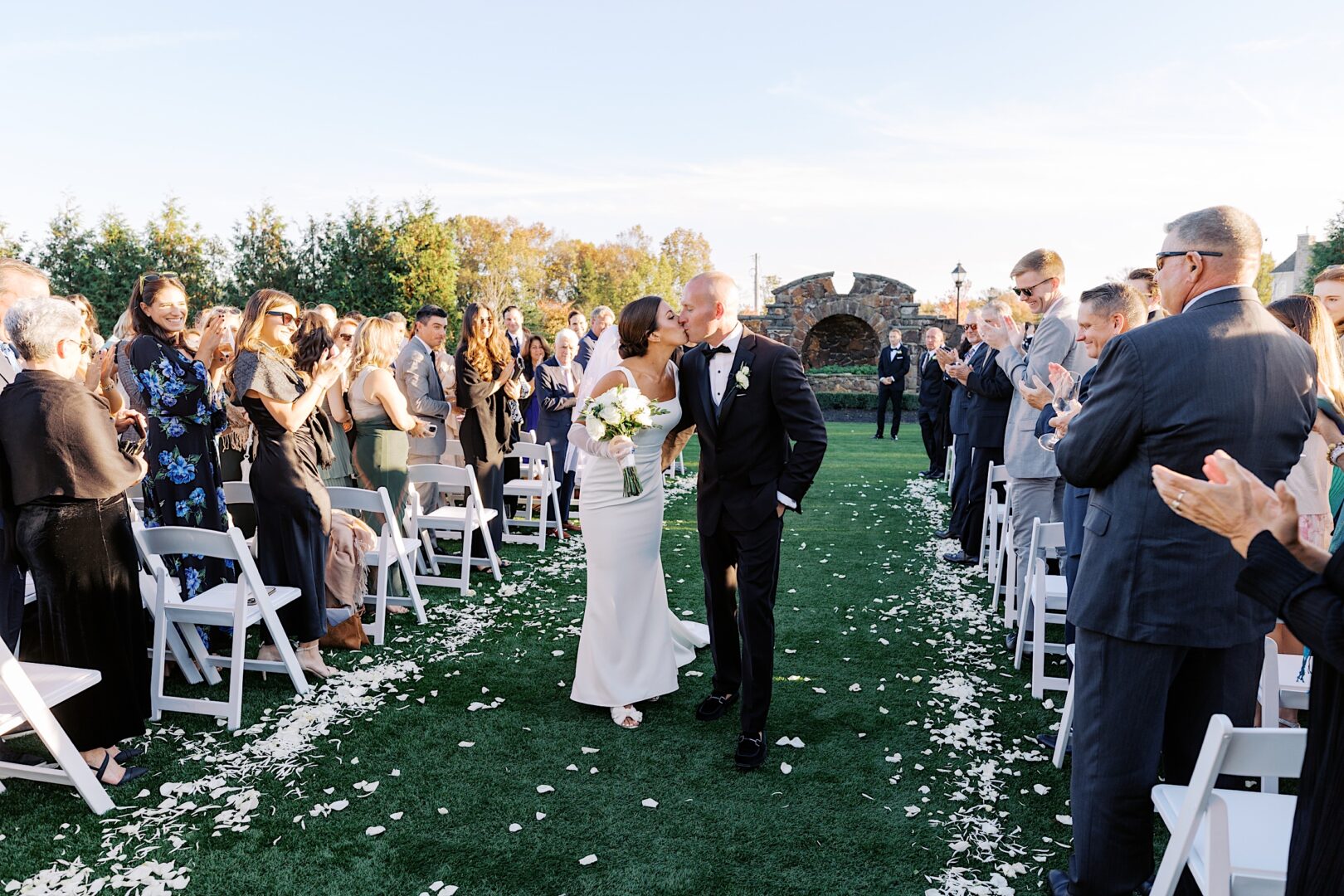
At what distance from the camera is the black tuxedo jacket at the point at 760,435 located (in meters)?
4.00

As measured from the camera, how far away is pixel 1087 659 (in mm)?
2812

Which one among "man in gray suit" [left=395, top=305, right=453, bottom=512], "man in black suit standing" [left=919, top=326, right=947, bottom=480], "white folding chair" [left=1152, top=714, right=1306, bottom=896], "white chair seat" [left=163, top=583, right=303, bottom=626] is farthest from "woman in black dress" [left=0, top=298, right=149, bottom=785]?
"man in black suit standing" [left=919, top=326, right=947, bottom=480]

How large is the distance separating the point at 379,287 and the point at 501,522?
14967 millimetres

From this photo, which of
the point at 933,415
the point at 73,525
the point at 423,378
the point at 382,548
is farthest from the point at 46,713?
the point at 933,415

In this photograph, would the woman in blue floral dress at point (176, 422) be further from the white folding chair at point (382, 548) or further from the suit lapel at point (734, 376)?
the suit lapel at point (734, 376)

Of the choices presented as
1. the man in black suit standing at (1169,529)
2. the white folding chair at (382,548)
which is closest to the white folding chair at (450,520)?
the white folding chair at (382,548)

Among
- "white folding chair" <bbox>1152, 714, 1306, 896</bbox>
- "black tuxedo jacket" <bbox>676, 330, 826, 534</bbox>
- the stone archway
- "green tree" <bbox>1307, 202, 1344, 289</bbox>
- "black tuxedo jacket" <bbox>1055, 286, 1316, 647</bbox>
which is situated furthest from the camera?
the stone archway

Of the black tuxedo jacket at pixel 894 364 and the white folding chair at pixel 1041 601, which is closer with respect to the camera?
the white folding chair at pixel 1041 601

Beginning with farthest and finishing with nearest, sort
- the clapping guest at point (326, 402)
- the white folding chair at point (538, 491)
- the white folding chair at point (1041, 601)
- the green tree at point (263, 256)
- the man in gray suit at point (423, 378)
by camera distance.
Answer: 1. the green tree at point (263, 256)
2. the white folding chair at point (538, 491)
3. the man in gray suit at point (423, 378)
4. the clapping guest at point (326, 402)
5. the white folding chair at point (1041, 601)

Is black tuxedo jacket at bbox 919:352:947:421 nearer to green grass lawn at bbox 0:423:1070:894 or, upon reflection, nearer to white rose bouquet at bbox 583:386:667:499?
green grass lawn at bbox 0:423:1070:894

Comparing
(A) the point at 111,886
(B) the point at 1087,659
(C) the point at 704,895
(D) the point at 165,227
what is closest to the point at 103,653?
(A) the point at 111,886

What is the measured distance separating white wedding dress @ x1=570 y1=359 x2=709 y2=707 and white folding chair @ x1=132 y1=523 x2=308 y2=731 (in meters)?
1.67

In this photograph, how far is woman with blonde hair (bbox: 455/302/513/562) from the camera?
7.73 meters

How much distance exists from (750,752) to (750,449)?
143 centimetres
